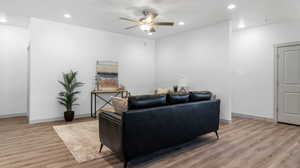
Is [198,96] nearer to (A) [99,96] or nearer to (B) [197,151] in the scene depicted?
(B) [197,151]

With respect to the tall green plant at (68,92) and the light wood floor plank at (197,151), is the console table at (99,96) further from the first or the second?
the light wood floor plank at (197,151)

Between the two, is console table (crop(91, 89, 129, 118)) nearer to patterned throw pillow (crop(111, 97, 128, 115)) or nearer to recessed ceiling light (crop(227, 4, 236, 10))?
patterned throw pillow (crop(111, 97, 128, 115))

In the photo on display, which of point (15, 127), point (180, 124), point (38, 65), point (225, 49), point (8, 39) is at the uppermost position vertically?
point (8, 39)

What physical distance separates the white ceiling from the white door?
0.95 metres

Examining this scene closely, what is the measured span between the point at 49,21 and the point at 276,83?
22.1ft

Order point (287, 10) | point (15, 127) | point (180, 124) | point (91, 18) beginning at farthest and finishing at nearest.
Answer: point (91, 18)
point (15, 127)
point (287, 10)
point (180, 124)

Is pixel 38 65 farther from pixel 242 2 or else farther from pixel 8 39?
pixel 242 2

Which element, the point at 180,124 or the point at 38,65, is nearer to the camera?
the point at 180,124

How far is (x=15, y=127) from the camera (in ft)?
13.7

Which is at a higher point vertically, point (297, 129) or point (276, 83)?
point (276, 83)

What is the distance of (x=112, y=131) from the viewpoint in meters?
2.38

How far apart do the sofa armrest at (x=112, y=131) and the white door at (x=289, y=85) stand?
474 cm

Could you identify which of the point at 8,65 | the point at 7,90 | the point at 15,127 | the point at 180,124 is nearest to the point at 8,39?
the point at 8,65

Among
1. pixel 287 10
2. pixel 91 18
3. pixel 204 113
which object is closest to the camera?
pixel 204 113
